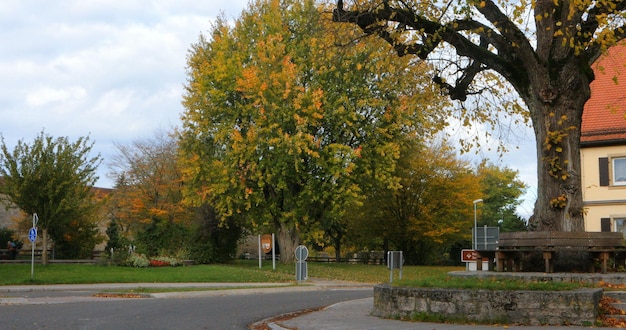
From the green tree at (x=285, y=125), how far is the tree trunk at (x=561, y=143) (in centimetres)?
1933

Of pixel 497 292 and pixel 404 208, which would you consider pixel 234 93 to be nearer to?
pixel 404 208

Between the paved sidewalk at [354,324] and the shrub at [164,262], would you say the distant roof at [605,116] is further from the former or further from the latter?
the paved sidewalk at [354,324]

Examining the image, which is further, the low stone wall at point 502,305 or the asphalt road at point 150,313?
the asphalt road at point 150,313

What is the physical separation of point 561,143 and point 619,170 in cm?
2458

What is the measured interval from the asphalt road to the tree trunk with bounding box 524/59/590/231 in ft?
22.3

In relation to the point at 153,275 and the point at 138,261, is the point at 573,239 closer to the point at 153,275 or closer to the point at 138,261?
the point at 153,275

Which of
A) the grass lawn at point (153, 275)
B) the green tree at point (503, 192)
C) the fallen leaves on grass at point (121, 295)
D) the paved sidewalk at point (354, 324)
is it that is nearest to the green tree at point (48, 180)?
the grass lawn at point (153, 275)

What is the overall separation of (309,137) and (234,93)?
6.18 metres

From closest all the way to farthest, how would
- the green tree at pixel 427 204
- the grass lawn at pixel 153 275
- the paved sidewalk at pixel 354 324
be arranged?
the paved sidewalk at pixel 354 324
the grass lawn at pixel 153 275
the green tree at pixel 427 204

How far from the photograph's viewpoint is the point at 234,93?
40969 millimetres

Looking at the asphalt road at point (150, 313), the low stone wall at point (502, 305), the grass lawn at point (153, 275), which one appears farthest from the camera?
the grass lawn at point (153, 275)

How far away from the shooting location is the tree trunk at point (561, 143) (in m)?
16.7

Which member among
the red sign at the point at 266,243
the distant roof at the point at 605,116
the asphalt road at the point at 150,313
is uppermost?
the distant roof at the point at 605,116

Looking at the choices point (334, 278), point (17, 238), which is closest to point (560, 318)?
point (334, 278)
